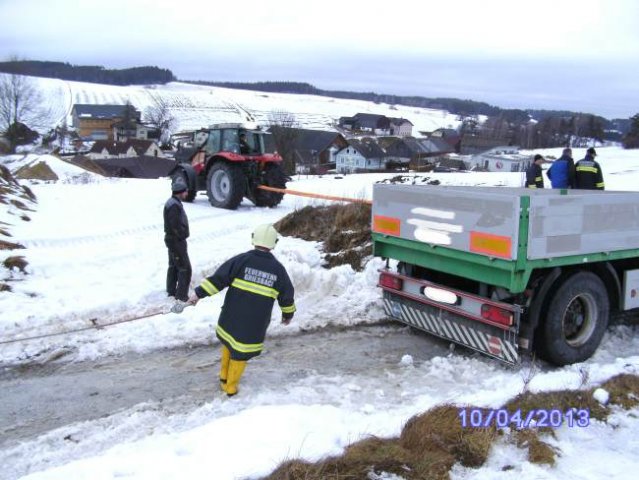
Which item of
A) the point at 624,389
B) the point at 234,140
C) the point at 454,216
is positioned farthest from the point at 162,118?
the point at 624,389

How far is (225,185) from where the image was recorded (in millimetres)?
16062

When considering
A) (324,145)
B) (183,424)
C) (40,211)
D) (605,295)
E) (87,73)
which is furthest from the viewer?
(87,73)

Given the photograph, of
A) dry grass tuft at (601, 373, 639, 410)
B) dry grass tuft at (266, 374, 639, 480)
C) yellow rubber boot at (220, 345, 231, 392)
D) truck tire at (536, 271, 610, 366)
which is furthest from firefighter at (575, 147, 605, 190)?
yellow rubber boot at (220, 345, 231, 392)

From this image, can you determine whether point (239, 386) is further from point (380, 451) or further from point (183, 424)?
point (380, 451)

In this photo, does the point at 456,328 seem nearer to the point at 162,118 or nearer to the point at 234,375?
the point at 234,375

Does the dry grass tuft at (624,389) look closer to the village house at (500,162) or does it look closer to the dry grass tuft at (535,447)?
the dry grass tuft at (535,447)

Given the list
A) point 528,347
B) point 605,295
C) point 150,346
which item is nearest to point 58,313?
point 150,346

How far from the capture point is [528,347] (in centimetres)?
553

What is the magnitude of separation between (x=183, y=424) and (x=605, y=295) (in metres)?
4.39

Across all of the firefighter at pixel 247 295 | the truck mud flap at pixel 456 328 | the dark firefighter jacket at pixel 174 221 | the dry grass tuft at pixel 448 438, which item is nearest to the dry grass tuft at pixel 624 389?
the truck mud flap at pixel 456 328

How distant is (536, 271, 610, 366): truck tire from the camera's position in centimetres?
566

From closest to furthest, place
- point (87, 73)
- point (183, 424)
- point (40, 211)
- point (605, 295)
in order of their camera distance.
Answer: point (183, 424)
point (605, 295)
point (40, 211)
point (87, 73)

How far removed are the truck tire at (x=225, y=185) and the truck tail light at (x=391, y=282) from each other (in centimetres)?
940

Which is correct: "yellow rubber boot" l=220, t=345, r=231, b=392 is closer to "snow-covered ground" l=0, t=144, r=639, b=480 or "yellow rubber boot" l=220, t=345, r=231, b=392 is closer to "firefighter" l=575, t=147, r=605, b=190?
"snow-covered ground" l=0, t=144, r=639, b=480
